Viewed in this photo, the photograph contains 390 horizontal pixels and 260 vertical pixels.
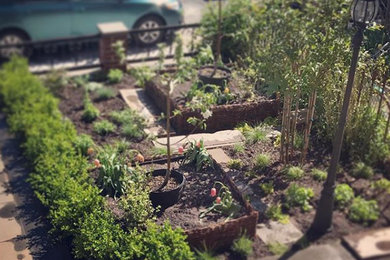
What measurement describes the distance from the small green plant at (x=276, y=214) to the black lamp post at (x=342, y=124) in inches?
14.7

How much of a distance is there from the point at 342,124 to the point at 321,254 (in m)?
1.49

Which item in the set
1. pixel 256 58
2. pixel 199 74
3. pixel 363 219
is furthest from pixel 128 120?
pixel 363 219

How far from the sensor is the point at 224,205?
7.20 metres

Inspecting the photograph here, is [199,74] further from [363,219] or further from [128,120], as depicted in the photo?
[363,219]

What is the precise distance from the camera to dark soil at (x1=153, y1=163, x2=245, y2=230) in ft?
23.6

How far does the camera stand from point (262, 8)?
40.6 feet

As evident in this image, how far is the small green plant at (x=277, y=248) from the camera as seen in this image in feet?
21.5

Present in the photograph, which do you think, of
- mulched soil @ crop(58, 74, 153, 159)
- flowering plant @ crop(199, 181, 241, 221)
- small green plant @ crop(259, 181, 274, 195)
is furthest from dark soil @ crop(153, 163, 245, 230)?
mulched soil @ crop(58, 74, 153, 159)

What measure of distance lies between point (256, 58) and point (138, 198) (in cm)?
449

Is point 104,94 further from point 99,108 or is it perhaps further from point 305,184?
point 305,184

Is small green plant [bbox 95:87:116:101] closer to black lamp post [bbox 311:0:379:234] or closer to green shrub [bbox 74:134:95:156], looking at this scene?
green shrub [bbox 74:134:95:156]

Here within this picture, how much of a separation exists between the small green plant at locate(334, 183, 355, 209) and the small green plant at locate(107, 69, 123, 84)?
633 centimetres

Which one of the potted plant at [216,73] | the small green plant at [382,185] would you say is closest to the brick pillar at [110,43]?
the potted plant at [216,73]

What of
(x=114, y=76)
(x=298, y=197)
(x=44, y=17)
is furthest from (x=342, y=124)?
(x=44, y=17)
